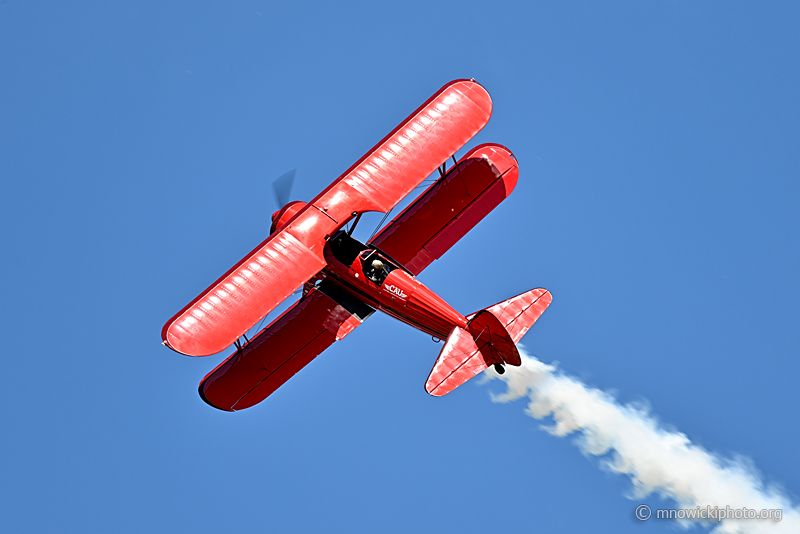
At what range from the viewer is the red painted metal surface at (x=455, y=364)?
79.3ft

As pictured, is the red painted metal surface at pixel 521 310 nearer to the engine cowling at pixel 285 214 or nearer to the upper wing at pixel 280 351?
the upper wing at pixel 280 351

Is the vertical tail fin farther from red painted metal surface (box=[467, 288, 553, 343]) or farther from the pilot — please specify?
the pilot

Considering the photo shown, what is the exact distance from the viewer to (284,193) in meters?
27.9

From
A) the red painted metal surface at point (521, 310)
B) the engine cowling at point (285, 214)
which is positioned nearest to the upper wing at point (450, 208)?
the engine cowling at point (285, 214)

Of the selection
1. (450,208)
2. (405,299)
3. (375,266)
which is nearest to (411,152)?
(450,208)

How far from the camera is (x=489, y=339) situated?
24.8 meters

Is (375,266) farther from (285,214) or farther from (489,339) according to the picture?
(489,339)

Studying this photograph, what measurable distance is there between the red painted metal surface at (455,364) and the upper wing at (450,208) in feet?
11.4

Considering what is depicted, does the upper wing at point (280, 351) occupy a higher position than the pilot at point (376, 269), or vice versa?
the pilot at point (376, 269)

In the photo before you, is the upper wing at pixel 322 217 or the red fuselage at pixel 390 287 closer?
the upper wing at pixel 322 217

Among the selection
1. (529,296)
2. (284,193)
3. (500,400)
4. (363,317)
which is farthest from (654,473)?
(284,193)

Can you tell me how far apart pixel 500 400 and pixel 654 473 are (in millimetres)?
4247

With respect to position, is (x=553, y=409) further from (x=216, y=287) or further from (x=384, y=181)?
(x=216, y=287)

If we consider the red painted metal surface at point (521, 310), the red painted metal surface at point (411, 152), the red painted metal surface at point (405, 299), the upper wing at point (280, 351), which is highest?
the red painted metal surface at point (411, 152)
